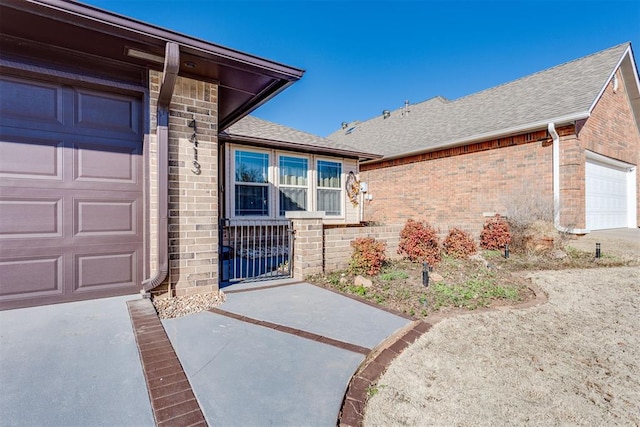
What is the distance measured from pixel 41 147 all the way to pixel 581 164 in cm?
1123

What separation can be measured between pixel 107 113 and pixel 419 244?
5.81 metres

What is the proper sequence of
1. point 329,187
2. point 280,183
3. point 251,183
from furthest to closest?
1. point 329,187
2. point 280,183
3. point 251,183

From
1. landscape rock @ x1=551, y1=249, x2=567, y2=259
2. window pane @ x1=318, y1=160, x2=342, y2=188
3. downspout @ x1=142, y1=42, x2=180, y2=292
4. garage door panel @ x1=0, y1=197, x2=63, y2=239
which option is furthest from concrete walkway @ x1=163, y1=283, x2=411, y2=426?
window pane @ x1=318, y1=160, x2=342, y2=188

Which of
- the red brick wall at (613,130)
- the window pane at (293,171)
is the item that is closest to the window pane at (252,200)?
the window pane at (293,171)

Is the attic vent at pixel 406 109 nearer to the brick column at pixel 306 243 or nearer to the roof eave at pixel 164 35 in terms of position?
the brick column at pixel 306 243

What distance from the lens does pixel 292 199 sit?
380 inches

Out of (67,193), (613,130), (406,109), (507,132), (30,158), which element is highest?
(406,109)

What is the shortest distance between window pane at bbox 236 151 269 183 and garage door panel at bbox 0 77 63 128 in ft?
16.9

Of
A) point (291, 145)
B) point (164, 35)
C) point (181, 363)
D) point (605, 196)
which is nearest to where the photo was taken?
point (181, 363)

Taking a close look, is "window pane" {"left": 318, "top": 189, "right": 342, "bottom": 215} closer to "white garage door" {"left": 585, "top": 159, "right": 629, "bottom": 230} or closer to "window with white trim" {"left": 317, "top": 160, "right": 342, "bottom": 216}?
"window with white trim" {"left": 317, "top": 160, "right": 342, "bottom": 216}

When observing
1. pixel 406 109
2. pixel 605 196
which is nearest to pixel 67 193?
pixel 605 196

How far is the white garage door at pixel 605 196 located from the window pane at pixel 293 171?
27.6ft

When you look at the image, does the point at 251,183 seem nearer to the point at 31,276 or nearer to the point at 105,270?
the point at 105,270

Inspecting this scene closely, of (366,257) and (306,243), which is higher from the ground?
(306,243)
